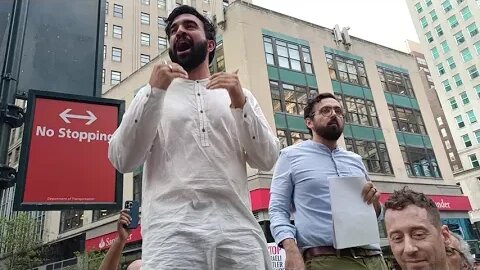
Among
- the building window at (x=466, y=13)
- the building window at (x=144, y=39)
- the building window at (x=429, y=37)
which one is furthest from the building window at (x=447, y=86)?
the building window at (x=144, y=39)

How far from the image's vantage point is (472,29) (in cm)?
5278

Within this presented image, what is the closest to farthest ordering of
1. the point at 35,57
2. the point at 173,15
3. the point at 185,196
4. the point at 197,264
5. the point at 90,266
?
the point at 197,264
the point at 185,196
the point at 173,15
the point at 35,57
the point at 90,266

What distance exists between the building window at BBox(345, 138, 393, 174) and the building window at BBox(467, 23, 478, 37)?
3847cm

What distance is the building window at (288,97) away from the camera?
69.2 ft

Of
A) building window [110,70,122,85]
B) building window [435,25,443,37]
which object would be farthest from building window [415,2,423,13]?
building window [110,70,122,85]

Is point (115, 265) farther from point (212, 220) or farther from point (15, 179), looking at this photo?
point (212, 220)

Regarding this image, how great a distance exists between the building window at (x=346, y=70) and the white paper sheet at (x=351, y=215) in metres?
22.9

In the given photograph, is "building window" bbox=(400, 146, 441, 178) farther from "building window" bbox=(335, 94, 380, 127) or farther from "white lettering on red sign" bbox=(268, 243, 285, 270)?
"white lettering on red sign" bbox=(268, 243, 285, 270)

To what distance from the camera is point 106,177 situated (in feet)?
12.1

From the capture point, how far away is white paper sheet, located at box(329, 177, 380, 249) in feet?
7.91

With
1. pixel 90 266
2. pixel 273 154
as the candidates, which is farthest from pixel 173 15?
pixel 90 266

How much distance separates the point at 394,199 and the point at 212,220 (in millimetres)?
880

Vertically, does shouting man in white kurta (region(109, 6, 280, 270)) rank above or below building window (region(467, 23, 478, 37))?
below

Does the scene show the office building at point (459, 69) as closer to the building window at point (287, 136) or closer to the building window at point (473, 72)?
the building window at point (473, 72)
